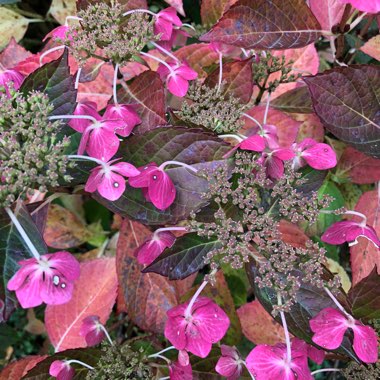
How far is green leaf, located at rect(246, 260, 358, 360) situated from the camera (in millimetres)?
772

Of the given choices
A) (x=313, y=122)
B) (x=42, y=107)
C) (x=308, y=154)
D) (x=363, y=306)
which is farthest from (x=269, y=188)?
(x=313, y=122)

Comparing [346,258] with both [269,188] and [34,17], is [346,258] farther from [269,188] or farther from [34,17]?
[34,17]

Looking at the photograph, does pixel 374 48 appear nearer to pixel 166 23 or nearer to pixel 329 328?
pixel 166 23

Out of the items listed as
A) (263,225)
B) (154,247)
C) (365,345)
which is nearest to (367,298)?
(365,345)

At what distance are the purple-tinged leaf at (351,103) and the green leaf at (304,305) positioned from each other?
0.27 m

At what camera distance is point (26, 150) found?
26.7 inches

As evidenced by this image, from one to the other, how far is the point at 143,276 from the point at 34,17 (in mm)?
828

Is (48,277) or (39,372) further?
(39,372)

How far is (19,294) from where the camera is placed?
670 mm

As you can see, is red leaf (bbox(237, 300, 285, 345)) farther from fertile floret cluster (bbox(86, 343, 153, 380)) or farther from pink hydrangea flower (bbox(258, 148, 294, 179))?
pink hydrangea flower (bbox(258, 148, 294, 179))

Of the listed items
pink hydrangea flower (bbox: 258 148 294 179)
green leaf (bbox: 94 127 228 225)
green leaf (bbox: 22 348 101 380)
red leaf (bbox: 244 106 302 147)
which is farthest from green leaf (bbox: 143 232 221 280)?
red leaf (bbox: 244 106 302 147)

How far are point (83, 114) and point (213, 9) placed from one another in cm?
45

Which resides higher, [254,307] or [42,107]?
[42,107]

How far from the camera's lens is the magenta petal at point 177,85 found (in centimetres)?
91
